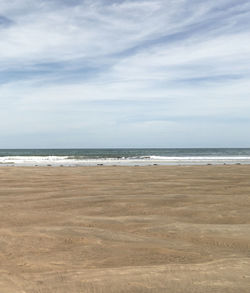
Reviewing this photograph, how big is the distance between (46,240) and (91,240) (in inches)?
26.6

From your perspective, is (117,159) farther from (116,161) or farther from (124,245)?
(124,245)

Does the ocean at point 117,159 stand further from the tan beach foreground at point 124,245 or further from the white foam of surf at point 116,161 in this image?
the tan beach foreground at point 124,245

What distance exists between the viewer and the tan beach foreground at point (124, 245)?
3.64 m

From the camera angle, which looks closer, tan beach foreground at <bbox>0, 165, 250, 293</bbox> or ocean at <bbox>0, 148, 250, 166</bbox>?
tan beach foreground at <bbox>0, 165, 250, 293</bbox>

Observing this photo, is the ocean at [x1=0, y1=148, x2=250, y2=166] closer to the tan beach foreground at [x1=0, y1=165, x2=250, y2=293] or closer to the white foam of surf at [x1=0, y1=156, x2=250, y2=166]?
the white foam of surf at [x1=0, y1=156, x2=250, y2=166]

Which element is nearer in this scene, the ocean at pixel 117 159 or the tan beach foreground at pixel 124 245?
the tan beach foreground at pixel 124 245

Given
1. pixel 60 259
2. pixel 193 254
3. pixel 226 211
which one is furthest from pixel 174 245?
pixel 226 211

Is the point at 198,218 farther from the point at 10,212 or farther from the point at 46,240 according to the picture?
the point at 10,212

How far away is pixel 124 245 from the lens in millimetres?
4926

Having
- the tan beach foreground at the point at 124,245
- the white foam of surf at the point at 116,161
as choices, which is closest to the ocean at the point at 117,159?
the white foam of surf at the point at 116,161

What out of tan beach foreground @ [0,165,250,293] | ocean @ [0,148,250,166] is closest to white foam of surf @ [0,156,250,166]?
ocean @ [0,148,250,166]

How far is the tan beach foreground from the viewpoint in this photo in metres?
3.64

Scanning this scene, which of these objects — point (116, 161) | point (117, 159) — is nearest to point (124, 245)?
point (116, 161)

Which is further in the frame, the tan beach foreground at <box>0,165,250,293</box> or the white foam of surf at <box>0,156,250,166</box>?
the white foam of surf at <box>0,156,250,166</box>
